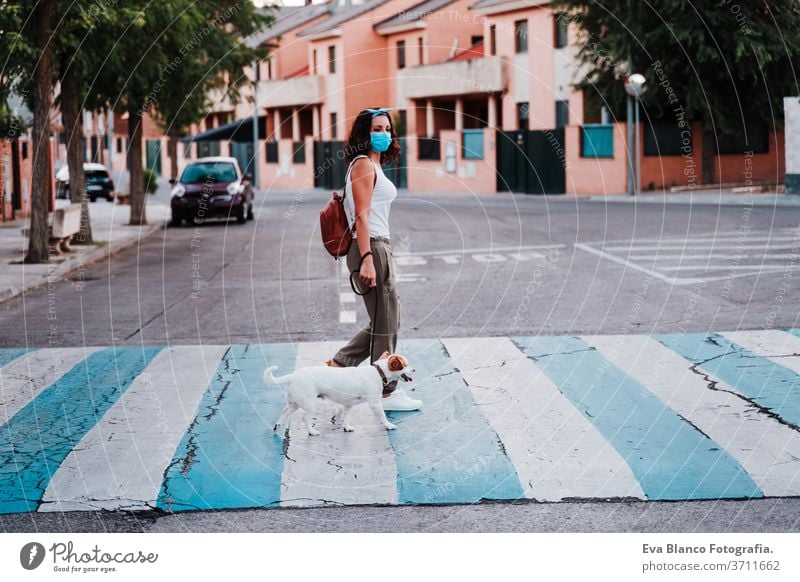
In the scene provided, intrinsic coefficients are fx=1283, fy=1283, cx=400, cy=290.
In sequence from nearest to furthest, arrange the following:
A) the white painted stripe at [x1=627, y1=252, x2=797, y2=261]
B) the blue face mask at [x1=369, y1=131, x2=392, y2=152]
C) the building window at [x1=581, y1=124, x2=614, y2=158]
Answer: the blue face mask at [x1=369, y1=131, x2=392, y2=152] → the white painted stripe at [x1=627, y1=252, x2=797, y2=261] → the building window at [x1=581, y1=124, x2=614, y2=158]

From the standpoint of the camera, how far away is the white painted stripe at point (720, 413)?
6.65 meters

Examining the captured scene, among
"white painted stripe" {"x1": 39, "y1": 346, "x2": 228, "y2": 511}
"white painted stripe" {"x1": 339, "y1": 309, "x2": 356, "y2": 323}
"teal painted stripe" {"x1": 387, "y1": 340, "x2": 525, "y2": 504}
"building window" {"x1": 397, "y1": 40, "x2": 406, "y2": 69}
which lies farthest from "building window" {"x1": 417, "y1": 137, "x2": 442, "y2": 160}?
"teal painted stripe" {"x1": 387, "y1": 340, "x2": 525, "y2": 504}

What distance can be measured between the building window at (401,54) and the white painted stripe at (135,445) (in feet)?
174

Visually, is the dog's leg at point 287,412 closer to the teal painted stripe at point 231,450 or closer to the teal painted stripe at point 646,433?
the teal painted stripe at point 231,450

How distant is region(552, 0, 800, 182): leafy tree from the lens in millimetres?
36594

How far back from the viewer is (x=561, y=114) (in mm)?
50969

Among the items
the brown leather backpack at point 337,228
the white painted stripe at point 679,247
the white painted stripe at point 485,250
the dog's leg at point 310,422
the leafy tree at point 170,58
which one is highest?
the leafy tree at point 170,58

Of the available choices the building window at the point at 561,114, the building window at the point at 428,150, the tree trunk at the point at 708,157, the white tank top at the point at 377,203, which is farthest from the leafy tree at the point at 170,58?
the building window at the point at 428,150

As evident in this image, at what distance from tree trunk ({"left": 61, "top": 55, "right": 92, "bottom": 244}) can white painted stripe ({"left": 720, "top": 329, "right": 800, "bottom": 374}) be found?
15.4m

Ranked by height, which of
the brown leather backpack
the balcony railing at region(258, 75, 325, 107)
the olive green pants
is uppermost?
the balcony railing at region(258, 75, 325, 107)

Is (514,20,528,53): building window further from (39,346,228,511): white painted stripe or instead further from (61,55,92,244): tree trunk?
(39,346,228,511): white painted stripe

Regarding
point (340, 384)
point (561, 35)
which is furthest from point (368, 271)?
point (561, 35)

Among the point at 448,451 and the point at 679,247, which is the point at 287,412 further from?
the point at 679,247

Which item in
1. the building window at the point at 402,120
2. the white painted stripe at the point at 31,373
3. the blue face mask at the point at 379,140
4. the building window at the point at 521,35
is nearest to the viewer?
the blue face mask at the point at 379,140
